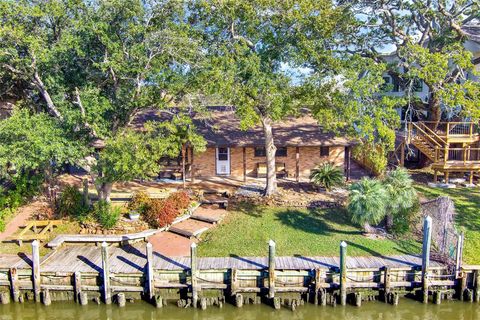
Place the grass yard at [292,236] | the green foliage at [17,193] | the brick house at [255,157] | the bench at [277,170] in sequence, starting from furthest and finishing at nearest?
the bench at [277,170], the brick house at [255,157], the green foliage at [17,193], the grass yard at [292,236]

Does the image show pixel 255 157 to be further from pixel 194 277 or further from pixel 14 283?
pixel 14 283

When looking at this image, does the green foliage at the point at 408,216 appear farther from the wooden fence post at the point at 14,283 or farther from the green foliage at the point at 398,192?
the wooden fence post at the point at 14,283

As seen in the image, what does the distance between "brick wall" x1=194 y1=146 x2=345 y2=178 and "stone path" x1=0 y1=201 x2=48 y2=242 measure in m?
8.27

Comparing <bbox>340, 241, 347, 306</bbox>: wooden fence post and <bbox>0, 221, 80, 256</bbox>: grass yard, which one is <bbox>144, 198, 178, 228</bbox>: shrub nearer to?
<bbox>0, 221, 80, 256</bbox>: grass yard

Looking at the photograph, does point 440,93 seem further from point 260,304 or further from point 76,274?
point 76,274

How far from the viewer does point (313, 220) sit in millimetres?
16281

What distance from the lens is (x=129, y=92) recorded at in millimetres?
15469

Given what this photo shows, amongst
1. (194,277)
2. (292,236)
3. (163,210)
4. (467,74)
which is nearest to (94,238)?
(163,210)

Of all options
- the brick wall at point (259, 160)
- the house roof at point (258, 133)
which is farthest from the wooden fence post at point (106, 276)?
the brick wall at point (259, 160)

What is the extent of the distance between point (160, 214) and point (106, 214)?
2.10m

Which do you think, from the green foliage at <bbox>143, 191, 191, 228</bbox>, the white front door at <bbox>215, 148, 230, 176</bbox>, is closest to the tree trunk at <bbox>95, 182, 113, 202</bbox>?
the green foliage at <bbox>143, 191, 191, 228</bbox>

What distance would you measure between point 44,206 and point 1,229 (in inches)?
85.6

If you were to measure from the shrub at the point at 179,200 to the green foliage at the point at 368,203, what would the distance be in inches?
275

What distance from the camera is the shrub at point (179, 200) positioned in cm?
1670
